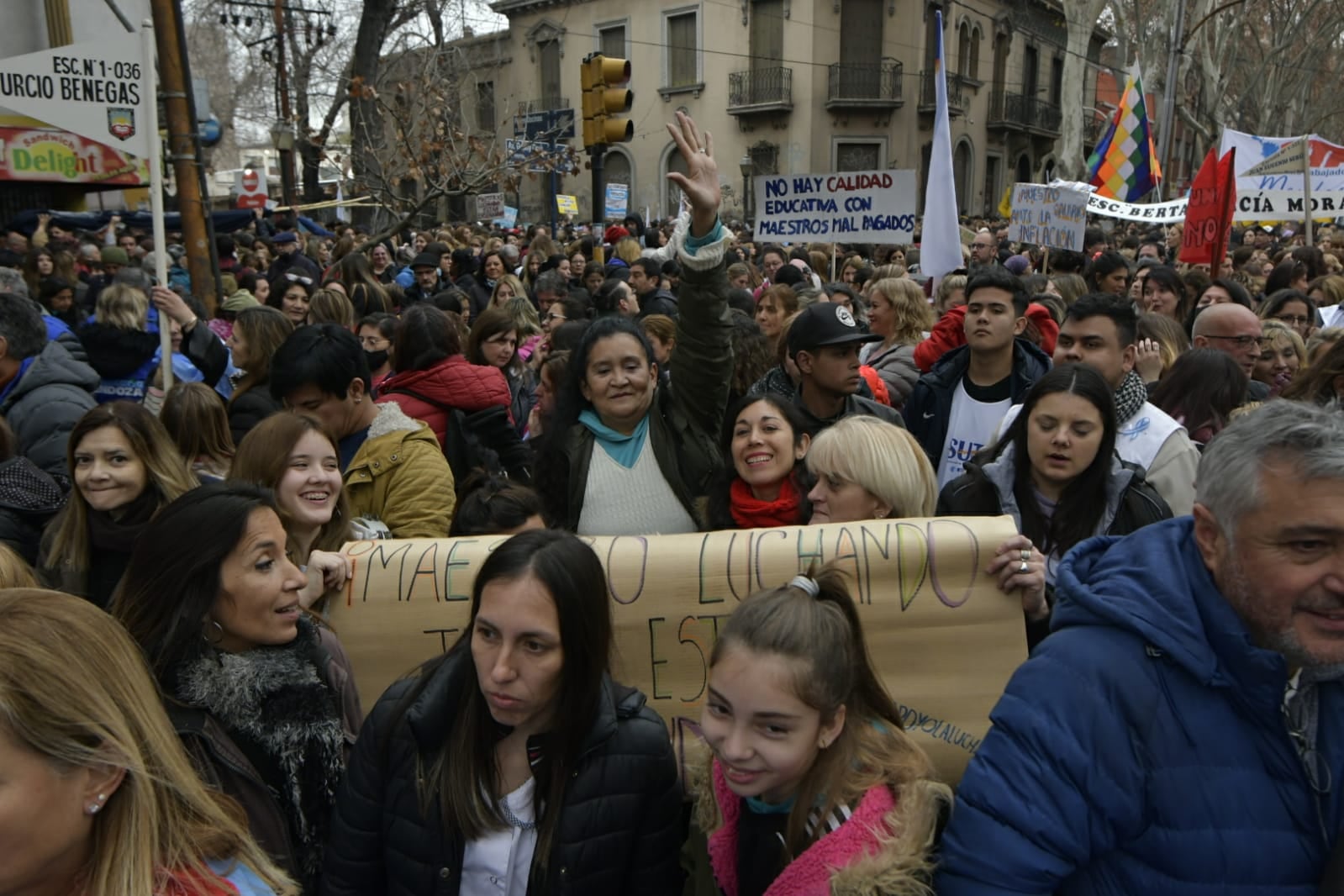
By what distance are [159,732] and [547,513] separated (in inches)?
73.1

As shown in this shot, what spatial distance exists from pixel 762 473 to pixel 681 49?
38.8 meters

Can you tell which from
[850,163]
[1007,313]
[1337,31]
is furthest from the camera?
[850,163]

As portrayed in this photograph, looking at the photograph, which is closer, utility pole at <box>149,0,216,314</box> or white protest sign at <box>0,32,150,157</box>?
white protest sign at <box>0,32,150,157</box>

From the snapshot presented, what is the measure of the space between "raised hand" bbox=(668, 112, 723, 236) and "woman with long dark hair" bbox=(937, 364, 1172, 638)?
3.84 ft

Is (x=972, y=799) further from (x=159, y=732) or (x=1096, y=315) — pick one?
(x=1096, y=315)

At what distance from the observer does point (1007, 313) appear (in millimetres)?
4316

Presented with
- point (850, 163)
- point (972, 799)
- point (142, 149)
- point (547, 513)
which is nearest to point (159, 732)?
point (972, 799)

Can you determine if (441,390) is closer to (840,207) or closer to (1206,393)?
(1206,393)

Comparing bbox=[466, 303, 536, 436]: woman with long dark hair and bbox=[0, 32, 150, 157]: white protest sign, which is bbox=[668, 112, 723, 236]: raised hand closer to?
bbox=[466, 303, 536, 436]: woman with long dark hair

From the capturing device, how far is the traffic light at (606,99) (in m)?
9.12

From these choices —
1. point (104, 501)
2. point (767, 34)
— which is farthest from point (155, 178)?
point (767, 34)

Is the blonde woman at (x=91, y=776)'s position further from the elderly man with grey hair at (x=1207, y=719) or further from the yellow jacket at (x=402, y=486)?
the yellow jacket at (x=402, y=486)

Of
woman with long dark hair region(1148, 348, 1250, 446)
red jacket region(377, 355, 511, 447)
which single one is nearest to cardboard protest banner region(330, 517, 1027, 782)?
red jacket region(377, 355, 511, 447)

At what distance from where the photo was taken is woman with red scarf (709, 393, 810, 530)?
10.0 feet
